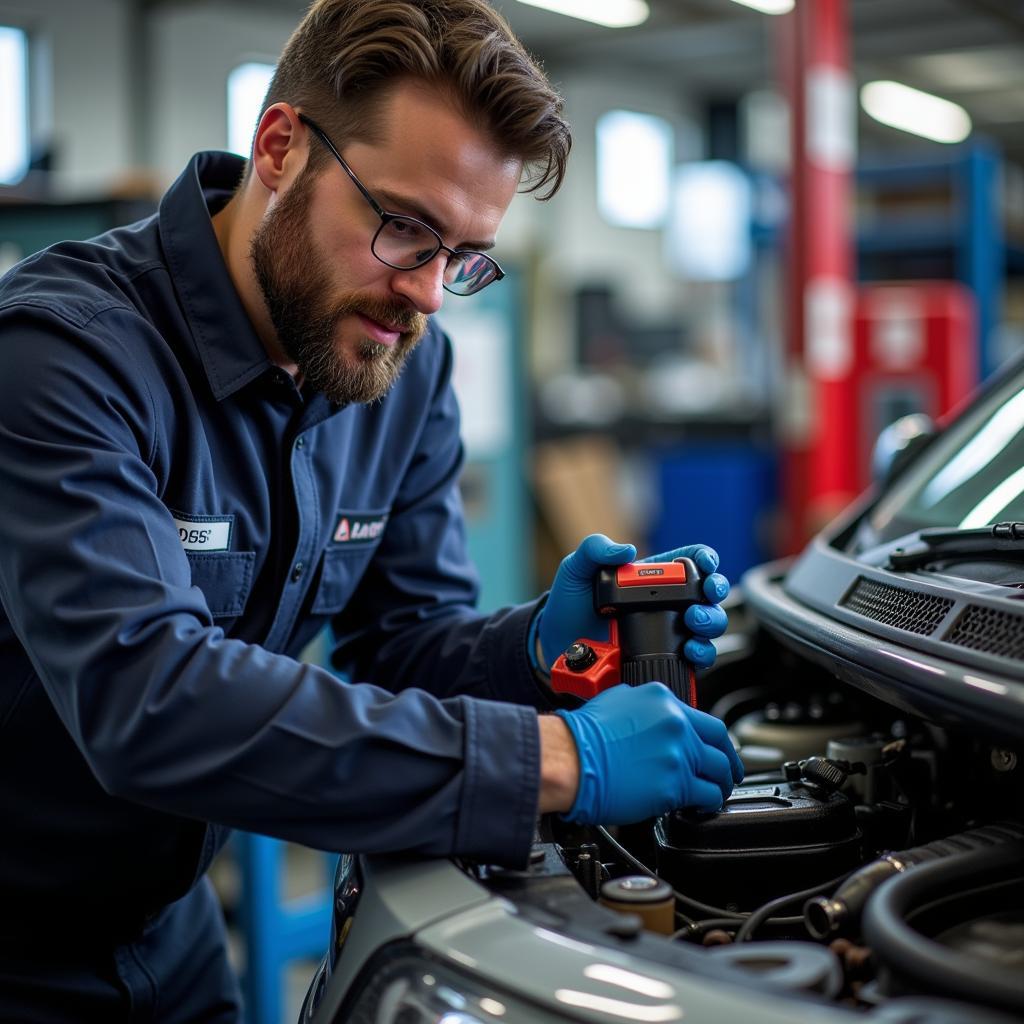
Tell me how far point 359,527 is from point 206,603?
0.38 metres

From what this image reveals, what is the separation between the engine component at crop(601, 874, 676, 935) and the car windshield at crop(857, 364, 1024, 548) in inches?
24.2

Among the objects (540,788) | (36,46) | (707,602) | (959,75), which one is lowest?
(540,788)

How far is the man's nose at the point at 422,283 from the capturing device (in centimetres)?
137

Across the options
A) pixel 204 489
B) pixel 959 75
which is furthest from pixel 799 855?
pixel 959 75

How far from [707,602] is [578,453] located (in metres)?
5.75

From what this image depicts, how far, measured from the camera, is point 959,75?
1235 centimetres

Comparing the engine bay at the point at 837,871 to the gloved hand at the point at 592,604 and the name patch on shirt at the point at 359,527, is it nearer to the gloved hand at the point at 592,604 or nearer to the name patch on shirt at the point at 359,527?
the gloved hand at the point at 592,604

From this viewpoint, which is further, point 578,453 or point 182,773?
point 578,453

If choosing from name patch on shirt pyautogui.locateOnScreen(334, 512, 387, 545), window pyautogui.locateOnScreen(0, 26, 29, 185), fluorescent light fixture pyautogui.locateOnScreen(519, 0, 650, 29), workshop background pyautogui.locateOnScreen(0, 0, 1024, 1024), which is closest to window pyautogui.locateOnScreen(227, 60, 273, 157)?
workshop background pyautogui.locateOnScreen(0, 0, 1024, 1024)

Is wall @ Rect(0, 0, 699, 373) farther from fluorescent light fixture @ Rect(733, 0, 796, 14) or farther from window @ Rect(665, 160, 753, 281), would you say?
window @ Rect(665, 160, 753, 281)

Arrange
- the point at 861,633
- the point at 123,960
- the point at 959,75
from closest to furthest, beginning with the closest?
1. the point at 861,633
2. the point at 123,960
3. the point at 959,75

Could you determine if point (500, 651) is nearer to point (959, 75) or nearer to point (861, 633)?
point (861, 633)

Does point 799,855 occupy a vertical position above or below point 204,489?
below

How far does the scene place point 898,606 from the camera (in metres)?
1.23
